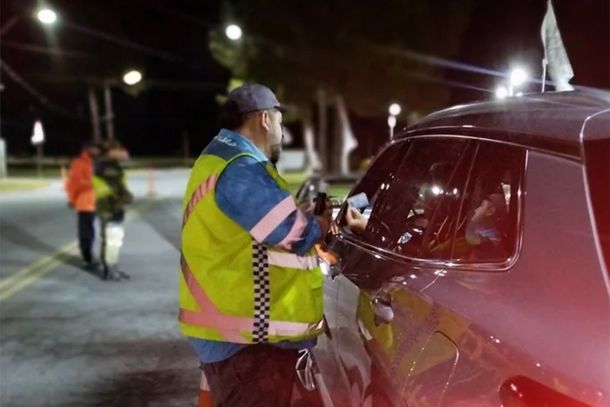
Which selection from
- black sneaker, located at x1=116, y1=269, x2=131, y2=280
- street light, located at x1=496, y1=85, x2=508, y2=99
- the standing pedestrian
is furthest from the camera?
black sneaker, located at x1=116, y1=269, x2=131, y2=280

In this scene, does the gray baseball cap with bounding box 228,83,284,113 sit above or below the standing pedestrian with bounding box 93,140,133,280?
above

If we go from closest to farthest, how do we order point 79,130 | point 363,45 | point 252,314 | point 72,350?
point 252,314, point 72,350, point 363,45, point 79,130

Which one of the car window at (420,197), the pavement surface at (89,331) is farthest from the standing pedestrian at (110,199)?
the car window at (420,197)

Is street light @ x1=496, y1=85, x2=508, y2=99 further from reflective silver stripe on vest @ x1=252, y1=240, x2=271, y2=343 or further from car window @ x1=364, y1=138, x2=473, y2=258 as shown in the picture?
reflective silver stripe on vest @ x1=252, y1=240, x2=271, y2=343

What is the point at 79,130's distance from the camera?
69.8 metres

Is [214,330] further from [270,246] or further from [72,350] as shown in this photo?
[72,350]

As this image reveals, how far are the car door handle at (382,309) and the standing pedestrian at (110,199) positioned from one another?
7876 mm

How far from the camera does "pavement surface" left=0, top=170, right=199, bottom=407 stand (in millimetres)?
6055

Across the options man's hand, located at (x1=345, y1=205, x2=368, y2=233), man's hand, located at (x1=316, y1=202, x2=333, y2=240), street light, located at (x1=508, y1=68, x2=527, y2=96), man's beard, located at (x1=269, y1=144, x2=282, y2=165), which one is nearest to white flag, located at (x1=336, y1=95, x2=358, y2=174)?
street light, located at (x1=508, y1=68, x2=527, y2=96)

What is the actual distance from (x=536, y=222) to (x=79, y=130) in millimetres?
70115

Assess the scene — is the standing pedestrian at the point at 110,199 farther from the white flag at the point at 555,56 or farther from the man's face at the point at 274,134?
the man's face at the point at 274,134

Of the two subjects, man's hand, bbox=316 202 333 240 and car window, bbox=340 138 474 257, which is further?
man's hand, bbox=316 202 333 240

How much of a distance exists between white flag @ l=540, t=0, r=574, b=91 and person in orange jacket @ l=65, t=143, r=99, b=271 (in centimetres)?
772

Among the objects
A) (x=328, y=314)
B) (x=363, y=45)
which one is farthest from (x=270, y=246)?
(x=363, y=45)
